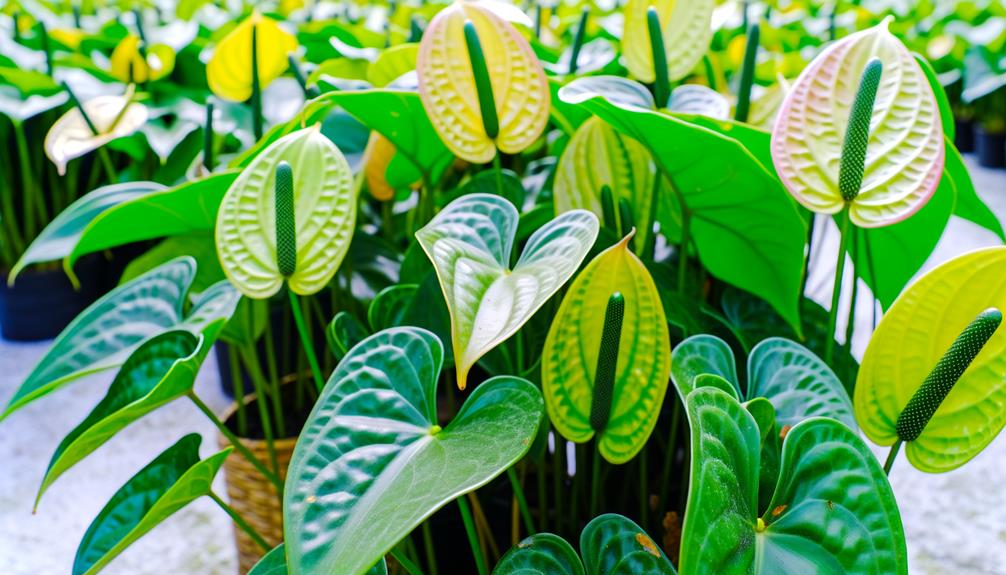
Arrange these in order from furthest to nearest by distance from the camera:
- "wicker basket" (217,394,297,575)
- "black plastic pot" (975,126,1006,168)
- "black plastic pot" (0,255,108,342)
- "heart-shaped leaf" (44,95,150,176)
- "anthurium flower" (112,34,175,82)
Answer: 1. "black plastic pot" (975,126,1006,168)
2. "black plastic pot" (0,255,108,342)
3. "anthurium flower" (112,34,175,82)
4. "heart-shaped leaf" (44,95,150,176)
5. "wicker basket" (217,394,297,575)

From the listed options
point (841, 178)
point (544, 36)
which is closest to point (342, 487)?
point (841, 178)

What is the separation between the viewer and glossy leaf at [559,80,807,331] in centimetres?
50

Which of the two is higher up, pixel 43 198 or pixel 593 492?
pixel 593 492

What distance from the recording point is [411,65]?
84 centimetres

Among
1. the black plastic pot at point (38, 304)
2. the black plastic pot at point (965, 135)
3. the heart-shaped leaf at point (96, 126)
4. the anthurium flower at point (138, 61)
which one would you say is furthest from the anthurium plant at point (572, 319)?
the black plastic pot at point (965, 135)

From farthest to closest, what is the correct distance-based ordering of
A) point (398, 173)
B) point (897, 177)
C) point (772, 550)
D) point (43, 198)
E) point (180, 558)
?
point (43, 198) < point (180, 558) < point (398, 173) < point (897, 177) < point (772, 550)

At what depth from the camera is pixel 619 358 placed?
1.55 ft

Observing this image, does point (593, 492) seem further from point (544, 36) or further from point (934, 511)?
point (544, 36)

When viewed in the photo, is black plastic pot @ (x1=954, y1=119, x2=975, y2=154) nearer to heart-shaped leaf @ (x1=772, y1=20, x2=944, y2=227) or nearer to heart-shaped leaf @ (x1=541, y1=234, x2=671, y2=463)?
heart-shaped leaf @ (x1=772, y1=20, x2=944, y2=227)

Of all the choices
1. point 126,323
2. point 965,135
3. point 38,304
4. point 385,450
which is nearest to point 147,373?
point 126,323

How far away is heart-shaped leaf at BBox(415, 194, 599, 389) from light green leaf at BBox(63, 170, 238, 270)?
0.18 m

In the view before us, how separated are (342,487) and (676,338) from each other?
0.36 m

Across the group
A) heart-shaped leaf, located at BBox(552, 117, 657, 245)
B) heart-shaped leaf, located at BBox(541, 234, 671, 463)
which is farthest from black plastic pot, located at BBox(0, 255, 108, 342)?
heart-shaped leaf, located at BBox(541, 234, 671, 463)

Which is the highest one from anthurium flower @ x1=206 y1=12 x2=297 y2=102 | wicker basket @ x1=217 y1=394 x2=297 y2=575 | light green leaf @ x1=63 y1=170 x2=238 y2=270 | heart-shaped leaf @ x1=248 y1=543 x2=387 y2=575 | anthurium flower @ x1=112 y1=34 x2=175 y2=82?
anthurium flower @ x1=206 y1=12 x2=297 y2=102
